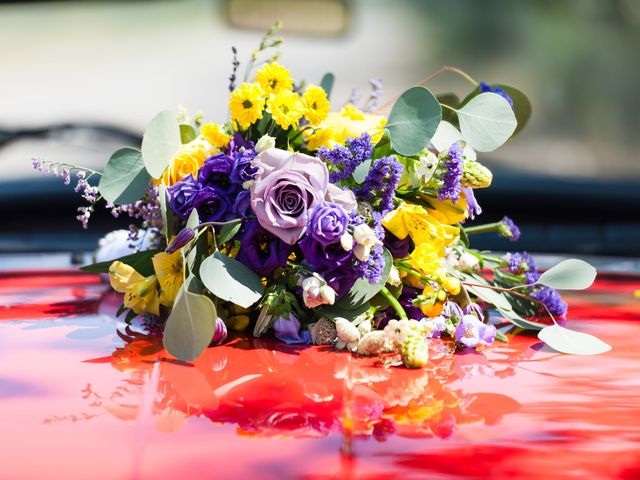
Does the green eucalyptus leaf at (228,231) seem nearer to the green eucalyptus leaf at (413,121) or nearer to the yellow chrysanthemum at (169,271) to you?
the yellow chrysanthemum at (169,271)

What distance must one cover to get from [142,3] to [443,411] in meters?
1.60

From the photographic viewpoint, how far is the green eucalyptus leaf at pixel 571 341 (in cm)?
139

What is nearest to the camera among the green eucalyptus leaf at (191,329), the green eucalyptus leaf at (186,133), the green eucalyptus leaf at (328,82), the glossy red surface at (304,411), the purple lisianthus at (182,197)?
the glossy red surface at (304,411)

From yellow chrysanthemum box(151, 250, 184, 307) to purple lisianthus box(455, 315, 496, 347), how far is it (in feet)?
1.62

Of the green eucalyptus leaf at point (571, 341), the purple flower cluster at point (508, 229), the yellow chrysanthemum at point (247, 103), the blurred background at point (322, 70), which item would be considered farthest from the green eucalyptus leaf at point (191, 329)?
the blurred background at point (322, 70)

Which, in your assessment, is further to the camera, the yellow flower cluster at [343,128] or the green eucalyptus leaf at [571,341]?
the yellow flower cluster at [343,128]

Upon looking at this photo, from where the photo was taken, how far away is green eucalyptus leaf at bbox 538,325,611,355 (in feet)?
4.56

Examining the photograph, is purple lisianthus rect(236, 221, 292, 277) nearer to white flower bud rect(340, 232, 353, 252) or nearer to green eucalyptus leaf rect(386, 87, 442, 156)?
white flower bud rect(340, 232, 353, 252)

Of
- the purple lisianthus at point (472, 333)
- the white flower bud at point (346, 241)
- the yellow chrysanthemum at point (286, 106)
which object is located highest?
the yellow chrysanthemum at point (286, 106)

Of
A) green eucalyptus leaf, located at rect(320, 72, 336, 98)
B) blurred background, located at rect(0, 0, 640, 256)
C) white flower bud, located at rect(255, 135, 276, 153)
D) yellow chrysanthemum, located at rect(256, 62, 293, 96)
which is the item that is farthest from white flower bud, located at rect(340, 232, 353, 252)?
blurred background, located at rect(0, 0, 640, 256)

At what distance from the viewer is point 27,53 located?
2.25 m

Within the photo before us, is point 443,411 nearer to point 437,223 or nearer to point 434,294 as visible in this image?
point 434,294

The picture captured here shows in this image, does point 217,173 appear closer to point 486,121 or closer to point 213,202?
point 213,202

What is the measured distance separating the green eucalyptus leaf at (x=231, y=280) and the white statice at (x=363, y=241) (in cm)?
18
